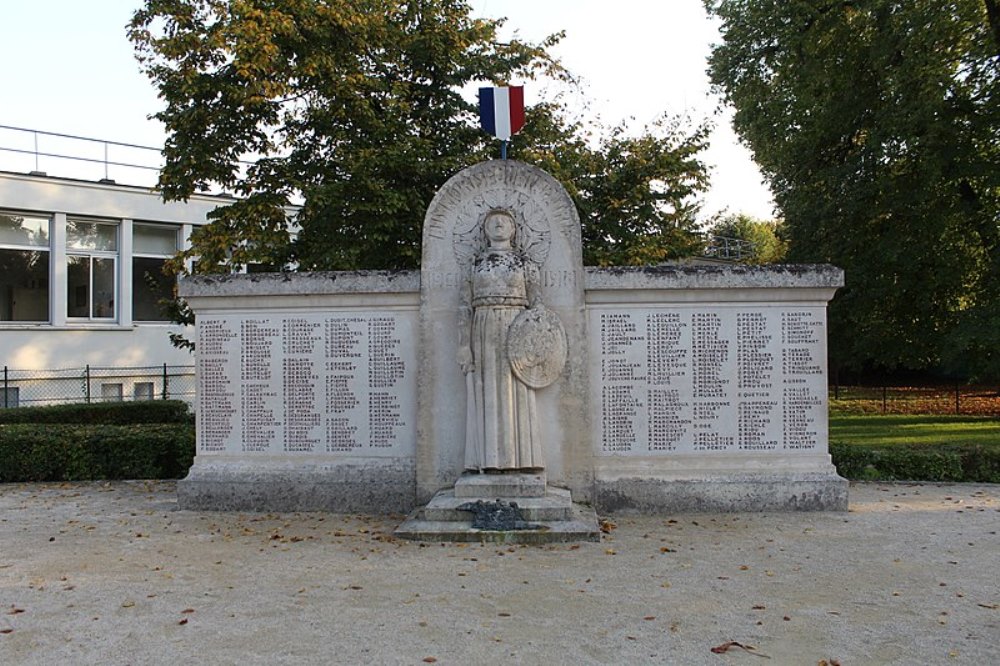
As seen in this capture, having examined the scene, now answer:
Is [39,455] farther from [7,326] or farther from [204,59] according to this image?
[7,326]

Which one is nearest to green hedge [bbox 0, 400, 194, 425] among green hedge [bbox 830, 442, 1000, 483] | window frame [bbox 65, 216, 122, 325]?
window frame [bbox 65, 216, 122, 325]

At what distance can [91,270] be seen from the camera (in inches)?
909

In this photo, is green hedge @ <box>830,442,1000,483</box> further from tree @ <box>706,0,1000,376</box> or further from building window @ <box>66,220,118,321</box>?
building window @ <box>66,220,118,321</box>

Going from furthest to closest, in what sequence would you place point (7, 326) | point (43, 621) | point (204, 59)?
point (7, 326) → point (204, 59) → point (43, 621)

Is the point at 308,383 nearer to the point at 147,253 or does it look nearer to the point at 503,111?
the point at 503,111

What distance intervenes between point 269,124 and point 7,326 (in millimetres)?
12778

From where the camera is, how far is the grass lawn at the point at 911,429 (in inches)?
643

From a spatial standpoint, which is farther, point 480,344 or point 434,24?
point 434,24

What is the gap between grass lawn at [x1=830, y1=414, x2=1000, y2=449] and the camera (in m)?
16.3

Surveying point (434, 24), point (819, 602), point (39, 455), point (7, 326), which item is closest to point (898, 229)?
point (434, 24)

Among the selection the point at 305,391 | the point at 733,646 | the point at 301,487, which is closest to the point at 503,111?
the point at 305,391

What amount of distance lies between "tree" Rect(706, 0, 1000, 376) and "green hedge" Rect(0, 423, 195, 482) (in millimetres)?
15342

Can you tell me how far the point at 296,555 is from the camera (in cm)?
716

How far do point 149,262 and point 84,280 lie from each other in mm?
1882
